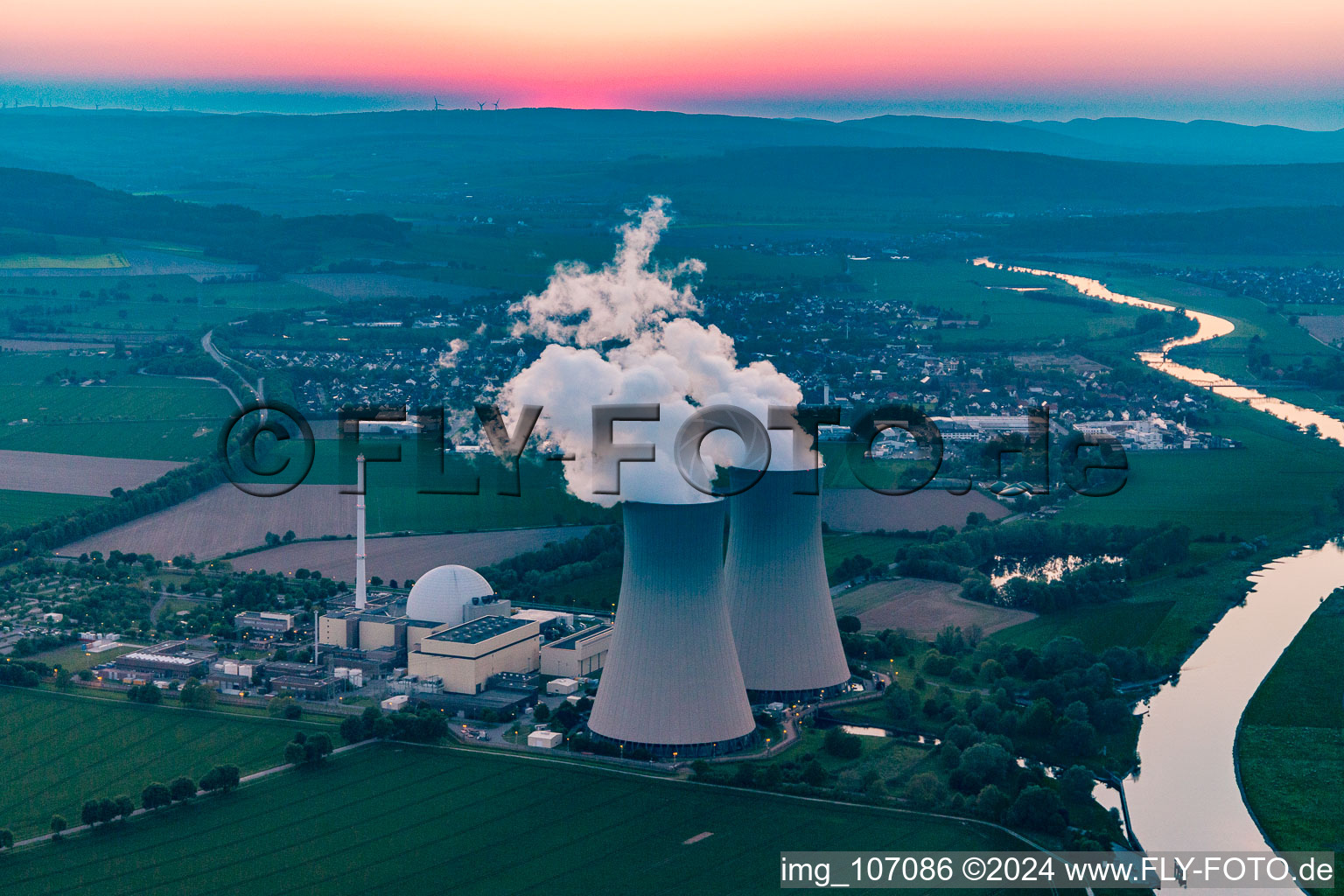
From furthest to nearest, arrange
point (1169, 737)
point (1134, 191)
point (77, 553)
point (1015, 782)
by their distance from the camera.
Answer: point (1134, 191) < point (77, 553) < point (1169, 737) < point (1015, 782)

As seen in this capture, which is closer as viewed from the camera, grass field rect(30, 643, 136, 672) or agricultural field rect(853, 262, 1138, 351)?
grass field rect(30, 643, 136, 672)

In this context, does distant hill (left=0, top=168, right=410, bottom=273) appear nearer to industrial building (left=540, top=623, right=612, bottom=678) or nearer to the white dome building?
the white dome building

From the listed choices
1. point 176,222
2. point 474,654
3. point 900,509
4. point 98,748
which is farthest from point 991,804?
point 176,222

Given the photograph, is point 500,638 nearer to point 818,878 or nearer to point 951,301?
point 818,878

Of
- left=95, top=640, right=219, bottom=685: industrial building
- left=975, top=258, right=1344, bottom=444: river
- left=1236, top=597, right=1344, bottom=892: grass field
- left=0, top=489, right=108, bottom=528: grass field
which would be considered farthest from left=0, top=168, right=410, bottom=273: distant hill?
left=1236, top=597, right=1344, bottom=892: grass field

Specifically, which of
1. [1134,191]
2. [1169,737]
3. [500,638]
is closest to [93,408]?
[500,638]

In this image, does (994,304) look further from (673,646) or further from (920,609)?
(673,646)

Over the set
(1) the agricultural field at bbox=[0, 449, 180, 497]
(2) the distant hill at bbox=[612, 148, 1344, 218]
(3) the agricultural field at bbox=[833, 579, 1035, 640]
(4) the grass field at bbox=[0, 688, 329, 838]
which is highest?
(2) the distant hill at bbox=[612, 148, 1344, 218]

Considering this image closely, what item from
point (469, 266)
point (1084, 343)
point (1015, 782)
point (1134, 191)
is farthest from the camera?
point (1134, 191)
